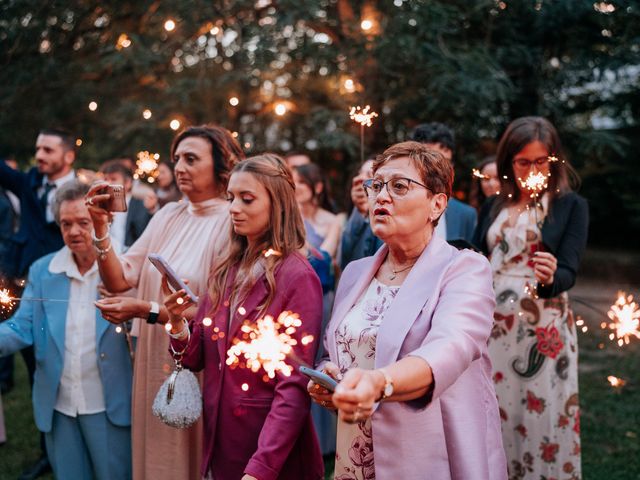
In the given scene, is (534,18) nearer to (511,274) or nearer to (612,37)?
(612,37)

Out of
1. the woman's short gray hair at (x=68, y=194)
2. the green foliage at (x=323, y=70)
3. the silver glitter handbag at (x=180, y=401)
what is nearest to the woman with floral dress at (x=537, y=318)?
the silver glitter handbag at (x=180, y=401)

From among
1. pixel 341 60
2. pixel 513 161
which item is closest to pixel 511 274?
pixel 513 161

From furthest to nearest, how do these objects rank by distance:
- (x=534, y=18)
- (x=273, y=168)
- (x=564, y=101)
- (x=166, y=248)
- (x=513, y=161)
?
(x=564, y=101) < (x=534, y=18) < (x=513, y=161) < (x=166, y=248) < (x=273, y=168)

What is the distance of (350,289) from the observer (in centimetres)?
259

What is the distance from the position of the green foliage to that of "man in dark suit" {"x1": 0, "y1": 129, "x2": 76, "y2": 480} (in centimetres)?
392

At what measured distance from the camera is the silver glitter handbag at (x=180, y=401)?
280cm

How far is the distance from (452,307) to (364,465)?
73 centimetres

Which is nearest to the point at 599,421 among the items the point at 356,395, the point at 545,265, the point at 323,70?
the point at 545,265

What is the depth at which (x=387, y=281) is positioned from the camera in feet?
8.09

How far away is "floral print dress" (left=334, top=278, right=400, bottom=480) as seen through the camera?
7.63 ft

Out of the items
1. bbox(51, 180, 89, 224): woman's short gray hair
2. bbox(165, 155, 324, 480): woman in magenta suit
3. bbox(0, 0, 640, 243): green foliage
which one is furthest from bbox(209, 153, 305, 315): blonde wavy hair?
bbox(0, 0, 640, 243): green foliage

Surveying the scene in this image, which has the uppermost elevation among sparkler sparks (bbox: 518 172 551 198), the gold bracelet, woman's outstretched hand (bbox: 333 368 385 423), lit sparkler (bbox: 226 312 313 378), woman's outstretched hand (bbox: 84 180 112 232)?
sparkler sparks (bbox: 518 172 551 198)

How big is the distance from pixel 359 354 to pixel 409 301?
31 cm

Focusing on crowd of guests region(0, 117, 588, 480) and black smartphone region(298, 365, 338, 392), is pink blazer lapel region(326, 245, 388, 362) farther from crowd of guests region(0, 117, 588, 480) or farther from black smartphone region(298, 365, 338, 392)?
black smartphone region(298, 365, 338, 392)
